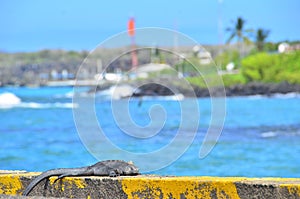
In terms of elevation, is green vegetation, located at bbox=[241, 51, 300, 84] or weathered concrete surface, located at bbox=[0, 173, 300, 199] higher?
weathered concrete surface, located at bbox=[0, 173, 300, 199]

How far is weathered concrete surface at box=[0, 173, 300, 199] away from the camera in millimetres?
4133

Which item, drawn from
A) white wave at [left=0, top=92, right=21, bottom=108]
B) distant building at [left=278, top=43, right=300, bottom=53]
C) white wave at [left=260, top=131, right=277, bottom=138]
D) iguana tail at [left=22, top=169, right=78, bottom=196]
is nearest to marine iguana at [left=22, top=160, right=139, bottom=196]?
iguana tail at [left=22, top=169, right=78, bottom=196]

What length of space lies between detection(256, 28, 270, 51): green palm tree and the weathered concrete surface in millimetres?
89807

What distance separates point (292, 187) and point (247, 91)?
8504cm

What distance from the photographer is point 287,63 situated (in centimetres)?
9319

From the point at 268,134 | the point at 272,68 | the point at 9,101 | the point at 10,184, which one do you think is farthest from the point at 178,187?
the point at 272,68

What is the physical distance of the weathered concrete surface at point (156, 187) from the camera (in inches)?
163

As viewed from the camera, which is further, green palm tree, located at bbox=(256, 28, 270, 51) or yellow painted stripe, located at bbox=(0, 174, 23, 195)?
green palm tree, located at bbox=(256, 28, 270, 51)

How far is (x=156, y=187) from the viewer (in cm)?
446

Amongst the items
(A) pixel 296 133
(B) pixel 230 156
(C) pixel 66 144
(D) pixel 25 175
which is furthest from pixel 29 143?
(D) pixel 25 175

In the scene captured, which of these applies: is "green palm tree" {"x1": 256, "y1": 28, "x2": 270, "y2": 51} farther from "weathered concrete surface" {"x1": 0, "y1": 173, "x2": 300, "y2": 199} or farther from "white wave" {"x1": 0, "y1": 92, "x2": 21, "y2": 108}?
"weathered concrete surface" {"x1": 0, "y1": 173, "x2": 300, "y2": 199}

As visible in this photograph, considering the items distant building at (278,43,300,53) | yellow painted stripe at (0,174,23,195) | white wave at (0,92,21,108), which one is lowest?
white wave at (0,92,21,108)

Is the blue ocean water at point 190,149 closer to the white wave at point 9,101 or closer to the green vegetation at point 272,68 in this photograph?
the white wave at point 9,101

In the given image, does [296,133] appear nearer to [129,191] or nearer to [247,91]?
[129,191]
